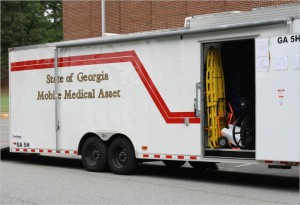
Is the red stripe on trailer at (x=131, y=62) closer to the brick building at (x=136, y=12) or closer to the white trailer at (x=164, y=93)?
the white trailer at (x=164, y=93)

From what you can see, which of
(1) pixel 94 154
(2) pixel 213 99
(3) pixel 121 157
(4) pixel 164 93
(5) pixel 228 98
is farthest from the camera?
(1) pixel 94 154

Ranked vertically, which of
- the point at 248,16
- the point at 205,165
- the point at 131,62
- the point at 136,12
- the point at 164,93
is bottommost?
the point at 205,165

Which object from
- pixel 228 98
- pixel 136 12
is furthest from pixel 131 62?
pixel 136 12

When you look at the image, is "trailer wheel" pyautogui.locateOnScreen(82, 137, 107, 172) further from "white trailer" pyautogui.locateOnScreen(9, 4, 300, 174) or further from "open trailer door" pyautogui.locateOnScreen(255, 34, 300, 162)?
"open trailer door" pyautogui.locateOnScreen(255, 34, 300, 162)

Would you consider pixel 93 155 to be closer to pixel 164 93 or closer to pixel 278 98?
pixel 164 93

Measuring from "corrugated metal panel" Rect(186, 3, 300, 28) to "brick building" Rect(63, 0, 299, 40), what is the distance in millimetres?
9154

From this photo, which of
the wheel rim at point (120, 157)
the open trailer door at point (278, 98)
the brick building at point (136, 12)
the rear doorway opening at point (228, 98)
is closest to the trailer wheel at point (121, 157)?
the wheel rim at point (120, 157)

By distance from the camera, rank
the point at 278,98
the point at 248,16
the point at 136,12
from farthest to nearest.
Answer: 1. the point at 136,12
2. the point at 248,16
3. the point at 278,98

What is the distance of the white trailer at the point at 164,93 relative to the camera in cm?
1008

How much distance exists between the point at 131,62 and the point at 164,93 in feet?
3.71

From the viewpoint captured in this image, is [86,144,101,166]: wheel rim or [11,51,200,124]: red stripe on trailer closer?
[11,51,200,124]: red stripe on trailer

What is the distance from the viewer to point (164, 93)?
1186 cm

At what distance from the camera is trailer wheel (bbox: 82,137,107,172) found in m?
12.9

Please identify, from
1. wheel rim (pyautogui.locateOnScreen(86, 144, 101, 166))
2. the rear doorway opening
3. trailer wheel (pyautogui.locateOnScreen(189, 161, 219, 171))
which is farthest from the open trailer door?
wheel rim (pyautogui.locateOnScreen(86, 144, 101, 166))
